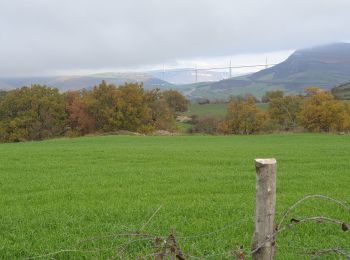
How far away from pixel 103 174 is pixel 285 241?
1094cm

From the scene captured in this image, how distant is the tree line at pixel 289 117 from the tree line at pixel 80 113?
14631 mm

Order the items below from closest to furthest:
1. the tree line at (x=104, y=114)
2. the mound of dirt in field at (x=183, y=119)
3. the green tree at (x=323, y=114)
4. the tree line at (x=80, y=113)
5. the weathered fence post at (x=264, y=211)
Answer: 1. the weathered fence post at (x=264, y=211)
2. the tree line at (x=80, y=113)
3. the tree line at (x=104, y=114)
4. the green tree at (x=323, y=114)
5. the mound of dirt in field at (x=183, y=119)

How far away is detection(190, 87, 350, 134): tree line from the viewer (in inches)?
3127

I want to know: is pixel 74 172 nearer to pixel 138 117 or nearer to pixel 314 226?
pixel 314 226

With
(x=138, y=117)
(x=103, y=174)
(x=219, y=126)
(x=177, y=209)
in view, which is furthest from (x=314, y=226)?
(x=219, y=126)

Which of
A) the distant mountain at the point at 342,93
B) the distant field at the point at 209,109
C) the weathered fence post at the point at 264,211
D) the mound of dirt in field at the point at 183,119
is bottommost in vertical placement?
the mound of dirt in field at the point at 183,119

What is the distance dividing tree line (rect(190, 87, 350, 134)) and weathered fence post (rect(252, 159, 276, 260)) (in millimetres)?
68473

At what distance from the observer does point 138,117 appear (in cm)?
7762

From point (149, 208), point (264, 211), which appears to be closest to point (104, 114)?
point (149, 208)

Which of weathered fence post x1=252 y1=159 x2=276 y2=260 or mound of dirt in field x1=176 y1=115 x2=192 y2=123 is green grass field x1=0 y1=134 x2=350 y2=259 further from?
mound of dirt in field x1=176 y1=115 x2=192 y2=123

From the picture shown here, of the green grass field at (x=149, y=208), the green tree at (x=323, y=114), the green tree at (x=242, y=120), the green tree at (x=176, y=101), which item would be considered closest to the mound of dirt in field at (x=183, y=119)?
the green tree at (x=176, y=101)

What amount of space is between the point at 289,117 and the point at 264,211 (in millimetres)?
98607

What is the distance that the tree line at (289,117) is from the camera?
79.4 metres

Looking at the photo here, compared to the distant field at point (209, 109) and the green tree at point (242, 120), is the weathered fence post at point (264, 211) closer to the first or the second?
the green tree at point (242, 120)
